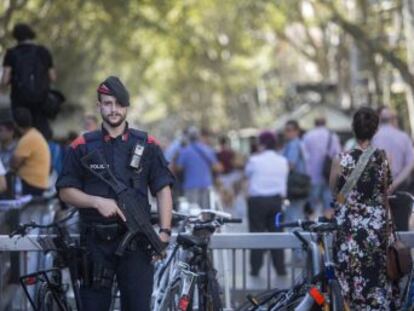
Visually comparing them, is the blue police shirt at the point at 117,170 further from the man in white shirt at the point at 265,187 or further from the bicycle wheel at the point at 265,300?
the man in white shirt at the point at 265,187

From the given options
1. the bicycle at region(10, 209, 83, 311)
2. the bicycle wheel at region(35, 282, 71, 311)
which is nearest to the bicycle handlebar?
the bicycle at region(10, 209, 83, 311)

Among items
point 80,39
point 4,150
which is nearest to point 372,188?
point 4,150

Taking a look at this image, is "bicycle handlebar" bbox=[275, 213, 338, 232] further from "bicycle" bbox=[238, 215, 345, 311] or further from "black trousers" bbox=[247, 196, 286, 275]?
"black trousers" bbox=[247, 196, 286, 275]

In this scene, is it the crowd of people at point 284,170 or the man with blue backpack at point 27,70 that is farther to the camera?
the man with blue backpack at point 27,70

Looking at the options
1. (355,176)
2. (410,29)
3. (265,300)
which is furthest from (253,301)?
(410,29)

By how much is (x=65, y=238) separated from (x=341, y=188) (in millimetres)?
2069

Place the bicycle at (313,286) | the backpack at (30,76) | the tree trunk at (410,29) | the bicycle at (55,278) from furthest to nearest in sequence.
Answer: the tree trunk at (410,29), the backpack at (30,76), the bicycle at (313,286), the bicycle at (55,278)

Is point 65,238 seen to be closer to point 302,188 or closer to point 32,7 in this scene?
point 302,188

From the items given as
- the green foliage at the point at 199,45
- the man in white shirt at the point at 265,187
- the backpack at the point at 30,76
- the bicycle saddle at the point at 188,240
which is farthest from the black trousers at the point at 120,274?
the green foliage at the point at 199,45

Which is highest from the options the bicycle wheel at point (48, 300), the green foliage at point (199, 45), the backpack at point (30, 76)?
the green foliage at point (199, 45)

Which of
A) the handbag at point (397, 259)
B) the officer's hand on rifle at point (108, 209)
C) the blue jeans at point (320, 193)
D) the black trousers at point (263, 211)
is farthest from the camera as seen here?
the blue jeans at point (320, 193)

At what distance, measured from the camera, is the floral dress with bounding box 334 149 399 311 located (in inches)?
313

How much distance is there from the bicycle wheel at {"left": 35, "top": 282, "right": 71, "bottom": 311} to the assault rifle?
101 cm

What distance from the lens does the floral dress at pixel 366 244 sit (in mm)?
7949
